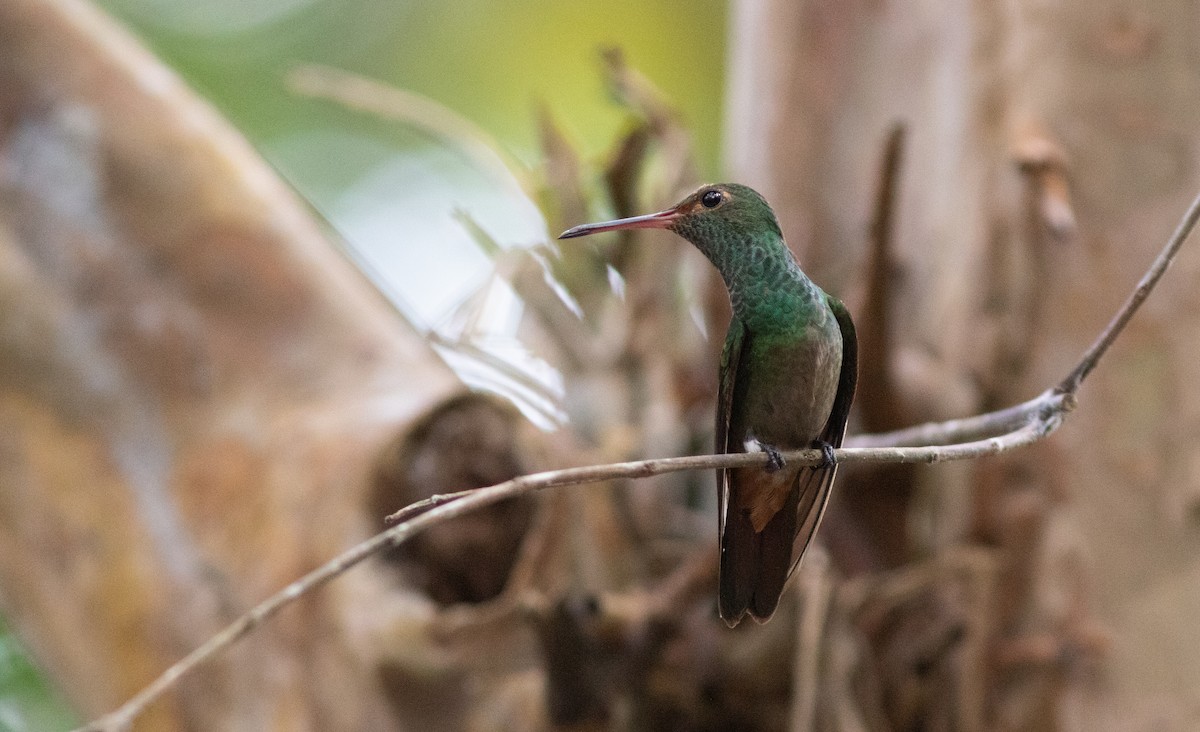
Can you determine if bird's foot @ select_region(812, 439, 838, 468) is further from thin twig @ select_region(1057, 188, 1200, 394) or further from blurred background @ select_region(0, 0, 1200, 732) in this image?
blurred background @ select_region(0, 0, 1200, 732)

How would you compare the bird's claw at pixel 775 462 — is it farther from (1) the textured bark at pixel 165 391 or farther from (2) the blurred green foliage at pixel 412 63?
(2) the blurred green foliage at pixel 412 63

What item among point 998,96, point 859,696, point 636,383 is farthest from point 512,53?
point 859,696

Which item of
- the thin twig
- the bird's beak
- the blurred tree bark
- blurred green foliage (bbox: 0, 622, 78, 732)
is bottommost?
blurred green foliage (bbox: 0, 622, 78, 732)

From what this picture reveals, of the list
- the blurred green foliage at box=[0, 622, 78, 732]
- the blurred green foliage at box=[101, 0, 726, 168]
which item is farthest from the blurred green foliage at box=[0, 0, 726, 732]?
the blurred green foliage at box=[0, 622, 78, 732]

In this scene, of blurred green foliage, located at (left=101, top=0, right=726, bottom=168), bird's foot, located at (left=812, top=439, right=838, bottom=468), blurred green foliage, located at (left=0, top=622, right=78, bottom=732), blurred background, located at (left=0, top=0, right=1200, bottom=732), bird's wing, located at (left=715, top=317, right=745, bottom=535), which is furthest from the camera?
blurred green foliage, located at (left=101, top=0, right=726, bottom=168)

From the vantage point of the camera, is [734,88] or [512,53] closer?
[734,88]

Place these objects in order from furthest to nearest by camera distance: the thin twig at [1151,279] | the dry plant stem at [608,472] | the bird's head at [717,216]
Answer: the bird's head at [717,216] < the thin twig at [1151,279] < the dry plant stem at [608,472]

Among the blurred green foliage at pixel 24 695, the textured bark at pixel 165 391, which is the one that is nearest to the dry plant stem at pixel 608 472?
the textured bark at pixel 165 391

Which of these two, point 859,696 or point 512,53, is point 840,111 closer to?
point 859,696
